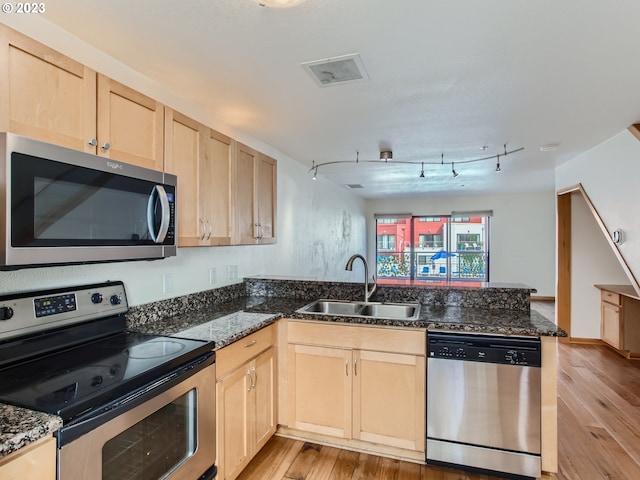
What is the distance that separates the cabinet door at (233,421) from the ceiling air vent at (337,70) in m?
1.71

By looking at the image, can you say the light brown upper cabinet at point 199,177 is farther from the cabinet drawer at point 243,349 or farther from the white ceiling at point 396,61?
the cabinet drawer at point 243,349

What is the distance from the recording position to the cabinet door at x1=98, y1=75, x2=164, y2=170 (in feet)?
5.04

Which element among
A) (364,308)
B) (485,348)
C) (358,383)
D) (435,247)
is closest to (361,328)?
(358,383)

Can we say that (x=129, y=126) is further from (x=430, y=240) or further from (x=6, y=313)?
(x=430, y=240)

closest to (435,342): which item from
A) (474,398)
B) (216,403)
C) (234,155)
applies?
(474,398)

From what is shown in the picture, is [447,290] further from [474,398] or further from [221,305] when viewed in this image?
[221,305]

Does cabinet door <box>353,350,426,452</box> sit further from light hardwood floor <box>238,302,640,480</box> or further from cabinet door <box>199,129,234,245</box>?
cabinet door <box>199,129,234,245</box>

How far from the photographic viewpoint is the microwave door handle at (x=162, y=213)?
166 centimetres

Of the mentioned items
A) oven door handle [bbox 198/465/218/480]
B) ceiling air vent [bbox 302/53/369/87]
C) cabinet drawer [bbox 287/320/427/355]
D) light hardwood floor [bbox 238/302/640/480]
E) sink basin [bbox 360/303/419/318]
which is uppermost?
ceiling air vent [bbox 302/53/369/87]

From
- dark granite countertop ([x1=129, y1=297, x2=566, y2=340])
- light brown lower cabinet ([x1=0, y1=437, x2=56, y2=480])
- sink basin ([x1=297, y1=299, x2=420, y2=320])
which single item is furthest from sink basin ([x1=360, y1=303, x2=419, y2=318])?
light brown lower cabinet ([x1=0, y1=437, x2=56, y2=480])

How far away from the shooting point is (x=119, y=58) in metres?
1.86

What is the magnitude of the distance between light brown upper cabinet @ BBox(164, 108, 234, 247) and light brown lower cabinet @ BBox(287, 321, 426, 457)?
83cm

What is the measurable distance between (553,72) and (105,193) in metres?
2.40

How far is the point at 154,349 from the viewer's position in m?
1.58
